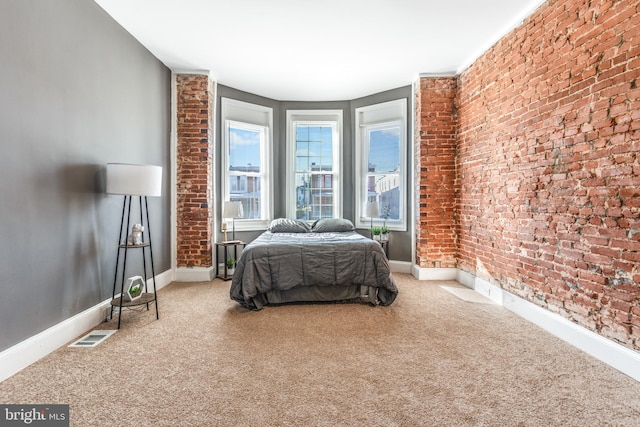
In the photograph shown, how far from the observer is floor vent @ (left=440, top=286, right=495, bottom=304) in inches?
147

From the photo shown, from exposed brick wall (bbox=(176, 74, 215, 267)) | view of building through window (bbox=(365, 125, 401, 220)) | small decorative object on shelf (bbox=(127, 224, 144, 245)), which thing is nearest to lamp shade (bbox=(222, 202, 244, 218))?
exposed brick wall (bbox=(176, 74, 215, 267))

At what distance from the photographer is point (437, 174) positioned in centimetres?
470

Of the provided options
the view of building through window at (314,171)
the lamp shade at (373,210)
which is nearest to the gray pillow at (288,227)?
the view of building through window at (314,171)

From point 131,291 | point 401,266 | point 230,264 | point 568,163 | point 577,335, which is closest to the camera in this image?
point 577,335

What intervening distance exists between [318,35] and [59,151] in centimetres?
274

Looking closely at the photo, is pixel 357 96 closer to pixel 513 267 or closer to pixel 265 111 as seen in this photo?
pixel 265 111

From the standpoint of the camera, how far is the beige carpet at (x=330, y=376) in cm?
169

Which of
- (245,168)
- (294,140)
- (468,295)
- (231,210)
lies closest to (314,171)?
(294,140)

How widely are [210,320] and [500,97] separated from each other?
3945 millimetres

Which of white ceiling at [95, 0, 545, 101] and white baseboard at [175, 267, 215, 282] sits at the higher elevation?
white ceiling at [95, 0, 545, 101]

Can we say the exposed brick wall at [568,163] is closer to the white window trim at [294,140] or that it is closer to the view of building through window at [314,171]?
the white window trim at [294,140]

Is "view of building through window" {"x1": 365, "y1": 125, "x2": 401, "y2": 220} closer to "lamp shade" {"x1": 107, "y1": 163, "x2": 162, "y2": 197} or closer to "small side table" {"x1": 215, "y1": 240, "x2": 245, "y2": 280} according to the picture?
"small side table" {"x1": 215, "y1": 240, "x2": 245, "y2": 280}

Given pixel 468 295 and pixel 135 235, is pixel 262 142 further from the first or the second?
pixel 468 295

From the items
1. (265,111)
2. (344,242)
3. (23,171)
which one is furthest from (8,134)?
(265,111)
